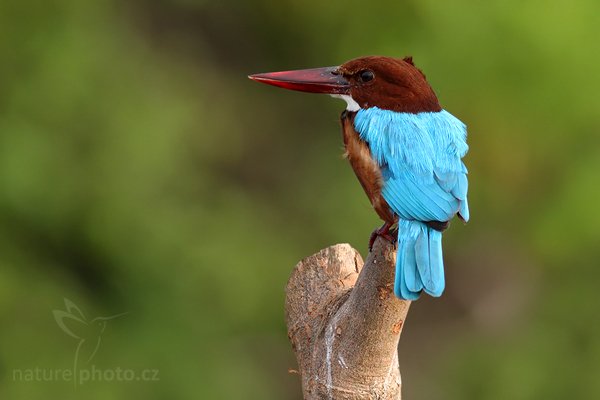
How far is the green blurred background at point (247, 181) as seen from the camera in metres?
4.98

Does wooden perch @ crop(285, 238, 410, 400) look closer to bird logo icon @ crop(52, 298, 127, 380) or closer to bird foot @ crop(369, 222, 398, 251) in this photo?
bird foot @ crop(369, 222, 398, 251)

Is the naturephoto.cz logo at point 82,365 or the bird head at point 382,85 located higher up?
the bird head at point 382,85

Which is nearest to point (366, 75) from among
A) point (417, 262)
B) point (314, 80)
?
point (314, 80)

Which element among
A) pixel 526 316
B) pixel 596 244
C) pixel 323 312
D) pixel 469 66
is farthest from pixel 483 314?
pixel 323 312

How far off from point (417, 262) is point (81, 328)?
246 centimetres

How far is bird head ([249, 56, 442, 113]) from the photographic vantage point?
3385 mm

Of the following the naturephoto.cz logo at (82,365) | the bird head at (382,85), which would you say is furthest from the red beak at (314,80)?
the naturephoto.cz logo at (82,365)

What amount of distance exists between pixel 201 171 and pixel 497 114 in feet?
4.16

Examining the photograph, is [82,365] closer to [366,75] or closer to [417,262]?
[366,75]

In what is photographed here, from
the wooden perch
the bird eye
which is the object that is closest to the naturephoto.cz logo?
the wooden perch

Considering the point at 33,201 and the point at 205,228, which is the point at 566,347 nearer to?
the point at 205,228

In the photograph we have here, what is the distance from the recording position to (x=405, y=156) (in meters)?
3.27

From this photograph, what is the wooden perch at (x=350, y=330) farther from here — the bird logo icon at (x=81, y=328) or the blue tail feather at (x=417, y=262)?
the bird logo icon at (x=81, y=328)

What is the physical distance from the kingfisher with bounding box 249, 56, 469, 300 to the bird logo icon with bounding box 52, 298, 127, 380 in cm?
195
